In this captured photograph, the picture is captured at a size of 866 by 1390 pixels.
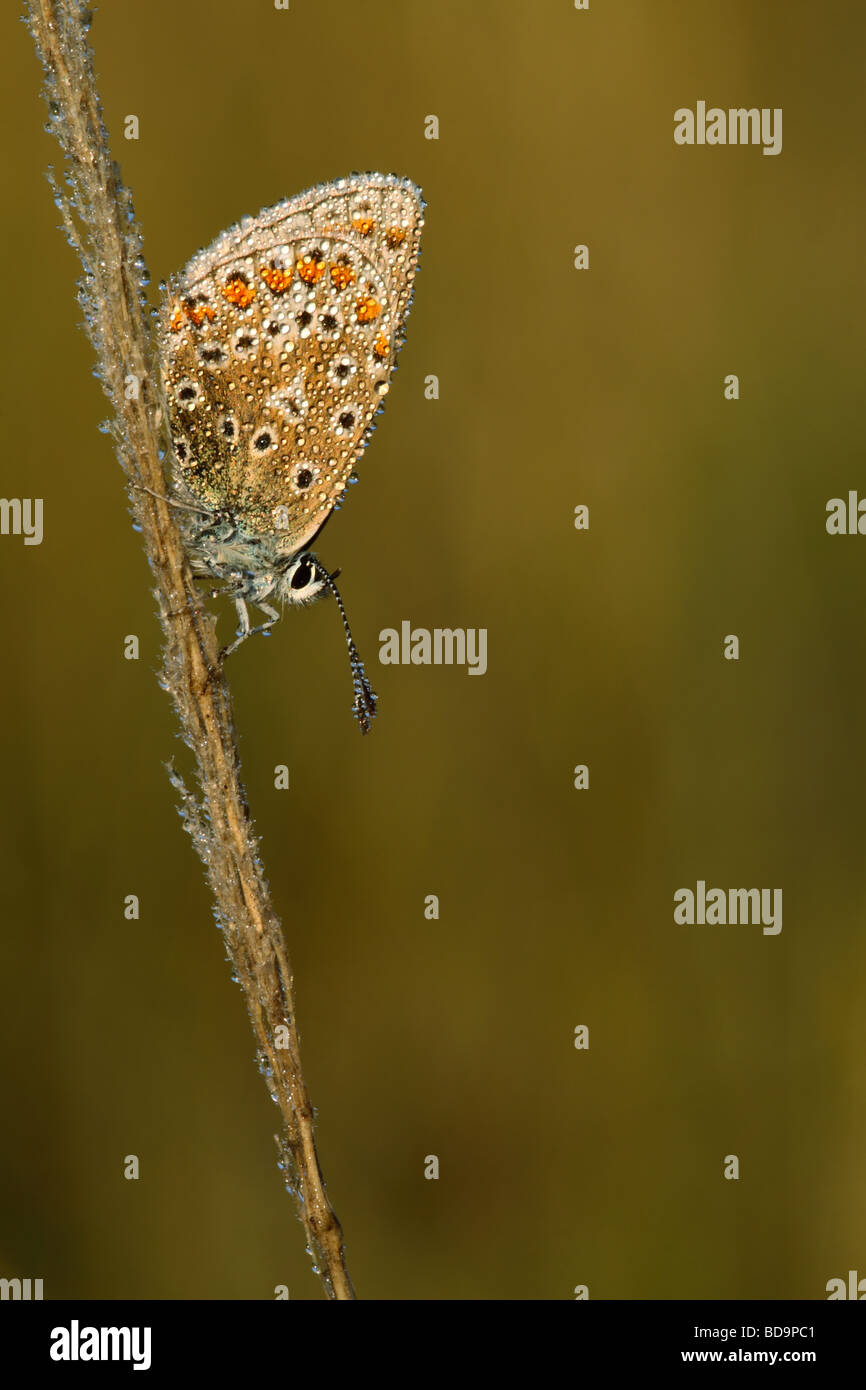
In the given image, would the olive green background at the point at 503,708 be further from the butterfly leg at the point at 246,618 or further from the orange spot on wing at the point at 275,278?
the orange spot on wing at the point at 275,278

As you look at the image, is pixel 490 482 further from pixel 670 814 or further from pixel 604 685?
pixel 670 814

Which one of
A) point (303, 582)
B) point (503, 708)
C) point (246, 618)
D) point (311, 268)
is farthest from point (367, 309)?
point (503, 708)

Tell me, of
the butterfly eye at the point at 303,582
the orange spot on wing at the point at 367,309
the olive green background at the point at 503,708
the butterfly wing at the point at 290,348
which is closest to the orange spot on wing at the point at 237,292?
the butterfly wing at the point at 290,348

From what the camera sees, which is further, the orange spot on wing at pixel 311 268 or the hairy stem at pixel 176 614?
the orange spot on wing at pixel 311 268

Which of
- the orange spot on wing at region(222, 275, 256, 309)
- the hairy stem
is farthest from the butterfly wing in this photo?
the hairy stem

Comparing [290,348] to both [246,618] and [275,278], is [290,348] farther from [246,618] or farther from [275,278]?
[246,618]

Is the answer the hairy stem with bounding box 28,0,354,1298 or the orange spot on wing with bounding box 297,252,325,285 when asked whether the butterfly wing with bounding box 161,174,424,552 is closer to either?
the orange spot on wing with bounding box 297,252,325,285
